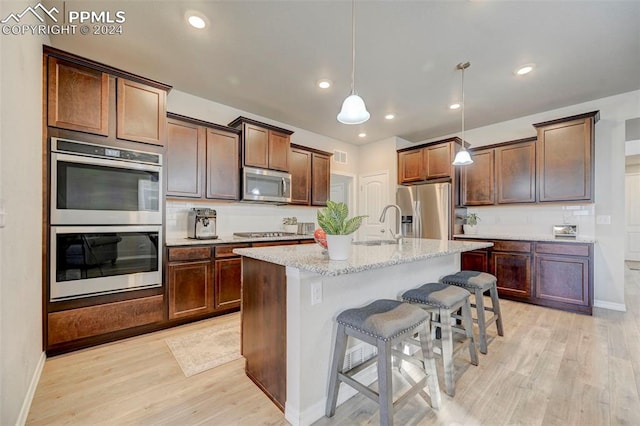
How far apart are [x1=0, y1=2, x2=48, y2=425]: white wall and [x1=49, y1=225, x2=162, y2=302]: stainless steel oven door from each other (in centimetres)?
16

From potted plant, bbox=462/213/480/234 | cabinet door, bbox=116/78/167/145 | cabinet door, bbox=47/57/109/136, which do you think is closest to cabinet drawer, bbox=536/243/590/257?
potted plant, bbox=462/213/480/234

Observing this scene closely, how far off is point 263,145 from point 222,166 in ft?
2.20

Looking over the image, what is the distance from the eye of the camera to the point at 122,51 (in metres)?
2.62

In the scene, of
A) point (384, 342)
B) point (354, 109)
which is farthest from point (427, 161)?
point (384, 342)

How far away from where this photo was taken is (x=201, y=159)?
337 cm

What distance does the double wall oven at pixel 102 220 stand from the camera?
225 cm

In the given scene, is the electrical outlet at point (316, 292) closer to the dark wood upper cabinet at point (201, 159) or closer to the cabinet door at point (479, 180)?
the dark wood upper cabinet at point (201, 159)

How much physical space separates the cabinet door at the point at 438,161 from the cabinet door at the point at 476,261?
131 centimetres

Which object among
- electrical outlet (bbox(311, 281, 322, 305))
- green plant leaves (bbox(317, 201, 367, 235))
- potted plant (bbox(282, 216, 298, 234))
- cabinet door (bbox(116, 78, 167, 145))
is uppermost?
cabinet door (bbox(116, 78, 167, 145))

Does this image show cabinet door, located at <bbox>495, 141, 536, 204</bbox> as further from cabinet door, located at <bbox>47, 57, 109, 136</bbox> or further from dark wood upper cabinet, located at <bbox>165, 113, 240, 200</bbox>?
cabinet door, located at <bbox>47, 57, 109, 136</bbox>

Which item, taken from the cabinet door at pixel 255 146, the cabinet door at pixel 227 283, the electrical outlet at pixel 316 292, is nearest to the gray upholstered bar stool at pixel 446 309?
the electrical outlet at pixel 316 292

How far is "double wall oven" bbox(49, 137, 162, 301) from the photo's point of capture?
7.37 feet

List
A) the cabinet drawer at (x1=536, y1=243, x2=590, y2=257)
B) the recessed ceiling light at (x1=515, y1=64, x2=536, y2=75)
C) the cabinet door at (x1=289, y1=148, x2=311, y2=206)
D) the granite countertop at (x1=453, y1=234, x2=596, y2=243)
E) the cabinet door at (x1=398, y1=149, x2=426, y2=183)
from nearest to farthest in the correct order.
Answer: the recessed ceiling light at (x1=515, y1=64, x2=536, y2=75), the cabinet drawer at (x1=536, y1=243, x2=590, y2=257), the granite countertop at (x1=453, y1=234, x2=596, y2=243), the cabinet door at (x1=289, y1=148, x2=311, y2=206), the cabinet door at (x1=398, y1=149, x2=426, y2=183)

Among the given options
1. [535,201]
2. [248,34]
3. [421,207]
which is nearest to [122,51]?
[248,34]
